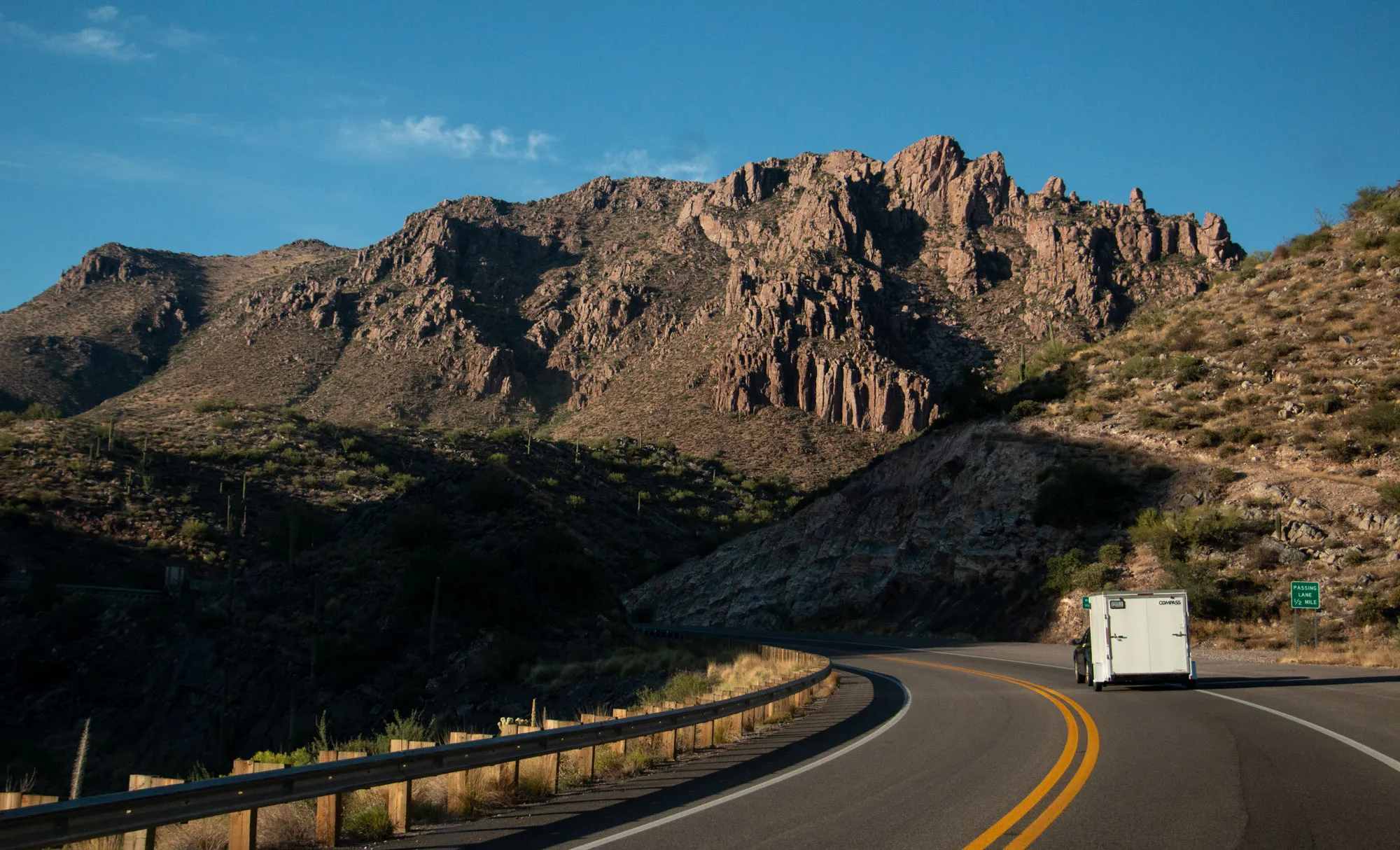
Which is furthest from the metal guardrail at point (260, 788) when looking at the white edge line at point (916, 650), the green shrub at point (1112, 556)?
the green shrub at point (1112, 556)

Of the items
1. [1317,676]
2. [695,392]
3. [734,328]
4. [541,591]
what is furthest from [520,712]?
[734,328]

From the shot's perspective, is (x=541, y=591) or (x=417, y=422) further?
(x=417, y=422)

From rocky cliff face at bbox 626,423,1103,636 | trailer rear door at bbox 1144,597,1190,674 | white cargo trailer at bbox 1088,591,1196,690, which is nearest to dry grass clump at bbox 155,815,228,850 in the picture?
white cargo trailer at bbox 1088,591,1196,690

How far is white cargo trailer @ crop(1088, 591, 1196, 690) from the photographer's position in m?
18.6

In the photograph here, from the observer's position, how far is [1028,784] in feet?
31.0

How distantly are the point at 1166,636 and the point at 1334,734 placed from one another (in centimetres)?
671

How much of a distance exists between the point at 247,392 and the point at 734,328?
171ft

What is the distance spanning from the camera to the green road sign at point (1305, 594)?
87.7ft

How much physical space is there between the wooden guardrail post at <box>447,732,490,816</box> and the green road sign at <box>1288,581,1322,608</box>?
25.0 meters

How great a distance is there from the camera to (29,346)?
380 feet

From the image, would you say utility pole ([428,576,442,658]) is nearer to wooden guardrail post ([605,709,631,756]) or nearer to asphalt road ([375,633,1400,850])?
asphalt road ([375,633,1400,850])

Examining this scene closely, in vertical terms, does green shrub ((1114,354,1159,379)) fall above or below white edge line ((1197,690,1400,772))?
above

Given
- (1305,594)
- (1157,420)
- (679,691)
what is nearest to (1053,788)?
(679,691)

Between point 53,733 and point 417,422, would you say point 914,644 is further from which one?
point 417,422
